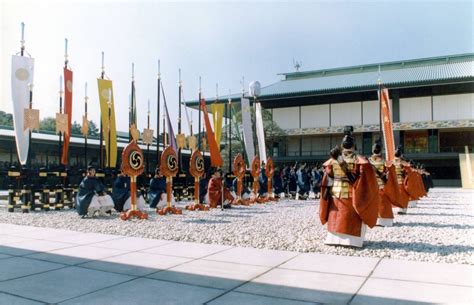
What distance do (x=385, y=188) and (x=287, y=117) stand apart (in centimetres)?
2417

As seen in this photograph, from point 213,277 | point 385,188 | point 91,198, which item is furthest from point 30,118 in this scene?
point 385,188

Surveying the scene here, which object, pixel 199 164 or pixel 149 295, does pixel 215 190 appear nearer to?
pixel 199 164

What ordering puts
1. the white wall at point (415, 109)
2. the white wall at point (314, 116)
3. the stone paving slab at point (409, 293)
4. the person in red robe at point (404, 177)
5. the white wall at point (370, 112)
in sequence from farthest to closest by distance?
the white wall at point (314, 116), the white wall at point (370, 112), the white wall at point (415, 109), the person in red robe at point (404, 177), the stone paving slab at point (409, 293)

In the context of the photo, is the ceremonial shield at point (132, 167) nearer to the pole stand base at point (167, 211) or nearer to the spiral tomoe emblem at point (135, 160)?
the spiral tomoe emblem at point (135, 160)

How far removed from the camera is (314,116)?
3134 centimetres

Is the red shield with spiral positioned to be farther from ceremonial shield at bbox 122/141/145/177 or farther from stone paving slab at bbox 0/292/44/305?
stone paving slab at bbox 0/292/44/305

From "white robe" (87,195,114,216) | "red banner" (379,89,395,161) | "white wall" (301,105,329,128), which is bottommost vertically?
"white robe" (87,195,114,216)

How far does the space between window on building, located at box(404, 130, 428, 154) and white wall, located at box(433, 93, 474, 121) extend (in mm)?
2442

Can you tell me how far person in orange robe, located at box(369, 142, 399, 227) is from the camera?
821 centimetres

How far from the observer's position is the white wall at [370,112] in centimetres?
2952

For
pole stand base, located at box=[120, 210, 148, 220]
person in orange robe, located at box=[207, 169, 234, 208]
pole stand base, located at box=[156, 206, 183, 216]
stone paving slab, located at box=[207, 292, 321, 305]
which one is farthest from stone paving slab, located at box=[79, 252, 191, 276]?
person in orange robe, located at box=[207, 169, 234, 208]

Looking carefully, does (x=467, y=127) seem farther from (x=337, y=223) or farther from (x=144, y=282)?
(x=144, y=282)

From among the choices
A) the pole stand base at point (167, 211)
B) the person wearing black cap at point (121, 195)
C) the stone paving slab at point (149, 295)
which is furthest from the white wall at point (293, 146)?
the stone paving slab at point (149, 295)

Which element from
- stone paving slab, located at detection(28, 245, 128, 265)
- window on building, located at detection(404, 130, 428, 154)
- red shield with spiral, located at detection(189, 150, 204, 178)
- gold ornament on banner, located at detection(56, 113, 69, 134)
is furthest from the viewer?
window on building, located at detection(404, 130, 428, 154)
